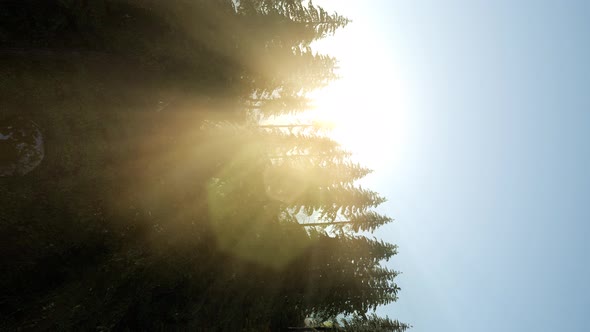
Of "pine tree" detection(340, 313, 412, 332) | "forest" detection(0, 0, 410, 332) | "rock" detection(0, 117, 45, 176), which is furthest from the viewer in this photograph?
"pine tree" detection(340, 313, 412, 332)

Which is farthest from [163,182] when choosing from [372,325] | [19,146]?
[372,325]

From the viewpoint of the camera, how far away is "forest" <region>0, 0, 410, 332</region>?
407 inches

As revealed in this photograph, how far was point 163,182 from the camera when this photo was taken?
13.4 m

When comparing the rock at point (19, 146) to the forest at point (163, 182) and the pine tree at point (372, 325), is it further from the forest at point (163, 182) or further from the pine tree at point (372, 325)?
the pine tree at point (372, 325)

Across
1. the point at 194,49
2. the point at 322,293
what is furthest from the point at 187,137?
the point at 322,293

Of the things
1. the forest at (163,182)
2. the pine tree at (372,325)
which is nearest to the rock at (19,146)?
the forest at (163,182)

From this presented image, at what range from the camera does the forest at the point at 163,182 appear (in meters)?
10.3

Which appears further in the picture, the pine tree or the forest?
the pine tree

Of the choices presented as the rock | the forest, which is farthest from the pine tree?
the rock

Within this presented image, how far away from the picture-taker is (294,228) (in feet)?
51.0

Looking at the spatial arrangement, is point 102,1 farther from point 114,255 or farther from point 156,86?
point 114,255

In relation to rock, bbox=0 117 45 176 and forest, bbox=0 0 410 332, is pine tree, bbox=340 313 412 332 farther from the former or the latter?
rock, bbox=0 117 45 176

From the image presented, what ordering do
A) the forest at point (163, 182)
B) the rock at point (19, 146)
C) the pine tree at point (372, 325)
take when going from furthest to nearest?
the pine tree at point (372, 325) → the rock at point (19, 146) → the forest at point (163, 182)

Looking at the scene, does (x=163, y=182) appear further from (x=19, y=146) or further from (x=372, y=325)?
(x=372, y=325)
